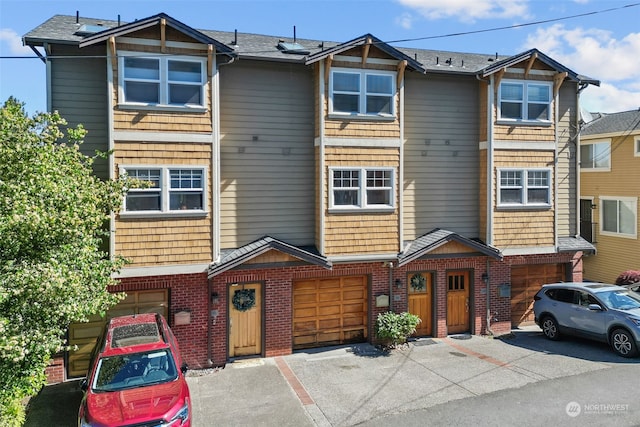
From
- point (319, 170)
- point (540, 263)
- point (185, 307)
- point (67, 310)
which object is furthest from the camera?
point (540, 263)

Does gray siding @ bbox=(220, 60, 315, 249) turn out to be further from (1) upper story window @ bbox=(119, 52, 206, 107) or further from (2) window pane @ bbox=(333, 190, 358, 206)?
(1) upper story window @ bbox=(119, 52, 206, 107)

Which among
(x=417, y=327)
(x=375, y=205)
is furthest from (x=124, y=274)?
(x=417, y=327)

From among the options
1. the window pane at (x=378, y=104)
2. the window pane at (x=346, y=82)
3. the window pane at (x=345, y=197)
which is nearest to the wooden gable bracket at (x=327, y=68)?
the window pane at (x=346, y=82)

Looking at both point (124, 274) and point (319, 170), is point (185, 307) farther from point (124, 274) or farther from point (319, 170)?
point (319, 170)

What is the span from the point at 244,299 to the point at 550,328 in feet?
32.1

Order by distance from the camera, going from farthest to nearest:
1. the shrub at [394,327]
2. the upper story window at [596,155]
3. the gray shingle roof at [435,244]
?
the upper story window at [596,155]
the gray shingle roof at [435,244]
the shrub at [394,327]

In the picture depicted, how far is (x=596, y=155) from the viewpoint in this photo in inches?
922

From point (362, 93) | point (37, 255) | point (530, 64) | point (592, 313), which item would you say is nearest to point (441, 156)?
point (362, 93)

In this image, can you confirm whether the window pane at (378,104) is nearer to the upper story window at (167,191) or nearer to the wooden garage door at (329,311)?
the wooden garage door at (329,311)

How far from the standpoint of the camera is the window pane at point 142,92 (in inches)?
471

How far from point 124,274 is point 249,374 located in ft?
13.7

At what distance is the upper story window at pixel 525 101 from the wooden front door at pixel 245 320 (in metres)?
9.99

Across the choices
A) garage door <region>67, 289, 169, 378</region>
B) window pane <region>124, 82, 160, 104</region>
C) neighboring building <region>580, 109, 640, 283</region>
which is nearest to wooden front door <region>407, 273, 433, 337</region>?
garage door <region>67, 289, 169, 378</region>

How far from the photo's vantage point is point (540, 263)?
1599cm
